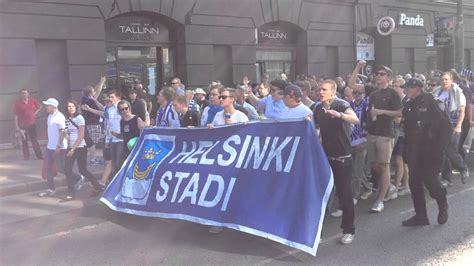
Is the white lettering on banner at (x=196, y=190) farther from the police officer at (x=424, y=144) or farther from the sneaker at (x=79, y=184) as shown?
the sneaker at (x=79, y=184)

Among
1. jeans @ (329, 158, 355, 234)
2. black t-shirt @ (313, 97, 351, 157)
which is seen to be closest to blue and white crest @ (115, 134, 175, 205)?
black t-shirt @ (313, 97, 351, 157)

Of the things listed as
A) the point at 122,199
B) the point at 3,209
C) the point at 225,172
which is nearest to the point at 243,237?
the point at 225,172

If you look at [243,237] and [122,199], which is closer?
[243,237]

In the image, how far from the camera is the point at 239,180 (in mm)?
5113

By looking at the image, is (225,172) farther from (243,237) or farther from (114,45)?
(114,45)

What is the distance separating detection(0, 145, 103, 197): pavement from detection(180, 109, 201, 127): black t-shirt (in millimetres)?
3470

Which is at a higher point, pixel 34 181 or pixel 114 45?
pixel 114 45

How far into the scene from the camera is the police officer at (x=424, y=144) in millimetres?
5398

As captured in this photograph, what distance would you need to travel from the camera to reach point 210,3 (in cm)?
1566

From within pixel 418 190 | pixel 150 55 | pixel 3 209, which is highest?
pixel 150 55

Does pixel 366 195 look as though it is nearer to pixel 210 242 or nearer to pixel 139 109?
pixel 210 242

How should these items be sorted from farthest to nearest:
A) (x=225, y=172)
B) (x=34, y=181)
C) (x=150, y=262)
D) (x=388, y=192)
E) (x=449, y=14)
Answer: (x=449, y=14), (x=34, y=181), (x=388, y=192), (x=225, y=172), (x=150, y=262)

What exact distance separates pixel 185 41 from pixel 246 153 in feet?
34.3

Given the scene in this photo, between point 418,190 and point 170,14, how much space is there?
1089 centimetres
